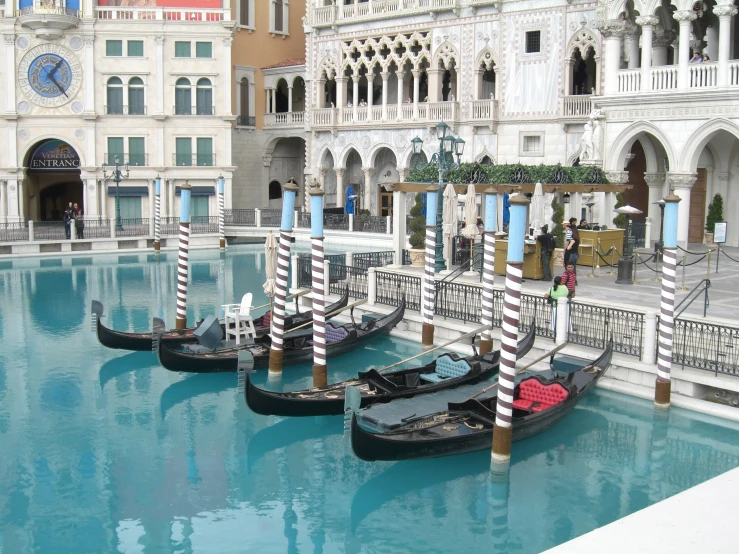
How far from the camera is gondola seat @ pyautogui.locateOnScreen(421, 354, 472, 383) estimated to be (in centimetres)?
1408

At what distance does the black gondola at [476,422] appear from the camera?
11.0m

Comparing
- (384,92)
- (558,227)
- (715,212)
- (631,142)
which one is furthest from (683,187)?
(384,92)

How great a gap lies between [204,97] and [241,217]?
19.2 ft

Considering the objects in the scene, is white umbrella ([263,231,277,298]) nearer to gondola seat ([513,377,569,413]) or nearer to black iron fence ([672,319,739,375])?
gondola seat ([513,377,569,413])

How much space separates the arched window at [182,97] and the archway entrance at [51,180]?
512 cm

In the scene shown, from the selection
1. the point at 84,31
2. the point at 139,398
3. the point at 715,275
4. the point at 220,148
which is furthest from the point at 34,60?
the point at 715,275

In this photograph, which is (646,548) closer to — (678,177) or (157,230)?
(678,177)

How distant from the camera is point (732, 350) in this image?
13336 millimetres

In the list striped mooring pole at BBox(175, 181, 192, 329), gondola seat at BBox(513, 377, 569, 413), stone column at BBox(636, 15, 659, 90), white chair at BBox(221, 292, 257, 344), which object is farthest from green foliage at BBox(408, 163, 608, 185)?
gondola seat at BBox(513, 377, 569, 413)

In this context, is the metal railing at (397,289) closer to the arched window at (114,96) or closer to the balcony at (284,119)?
the arched window at (114,96)

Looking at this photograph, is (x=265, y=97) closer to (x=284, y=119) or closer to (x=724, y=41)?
(x=284, y=119)

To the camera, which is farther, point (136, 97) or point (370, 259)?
point (136, 97)

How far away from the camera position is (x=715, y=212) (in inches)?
1030

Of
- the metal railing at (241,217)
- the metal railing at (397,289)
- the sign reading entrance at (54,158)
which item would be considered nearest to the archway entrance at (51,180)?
the sign reading entrance at (54,158)
